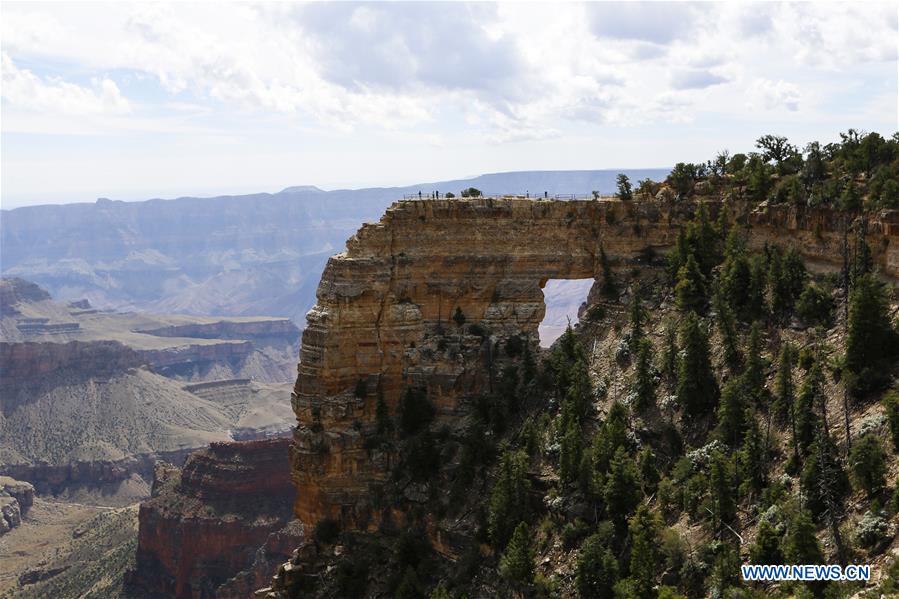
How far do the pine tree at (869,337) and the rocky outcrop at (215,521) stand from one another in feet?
312

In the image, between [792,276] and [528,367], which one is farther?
[528,367]

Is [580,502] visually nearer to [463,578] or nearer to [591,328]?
[463,578]

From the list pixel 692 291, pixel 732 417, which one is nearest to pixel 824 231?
pixel 692 291

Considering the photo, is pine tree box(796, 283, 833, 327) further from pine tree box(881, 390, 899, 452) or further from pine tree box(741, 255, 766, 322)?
pine tree box(881, 390, 899, 452)

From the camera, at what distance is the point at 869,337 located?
50.2 m

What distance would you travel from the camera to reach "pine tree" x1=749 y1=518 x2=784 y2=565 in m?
42.9

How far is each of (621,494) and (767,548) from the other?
1115cm

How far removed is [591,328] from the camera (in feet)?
227

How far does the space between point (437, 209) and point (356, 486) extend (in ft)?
60.4

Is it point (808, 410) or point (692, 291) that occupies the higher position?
point (692, 291)

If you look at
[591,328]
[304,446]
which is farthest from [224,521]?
[591,328]

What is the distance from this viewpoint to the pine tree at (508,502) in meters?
58.9

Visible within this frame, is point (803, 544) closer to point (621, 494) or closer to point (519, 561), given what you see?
point (621, 494)

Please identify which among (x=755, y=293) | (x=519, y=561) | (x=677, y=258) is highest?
(x=677, y=258)
